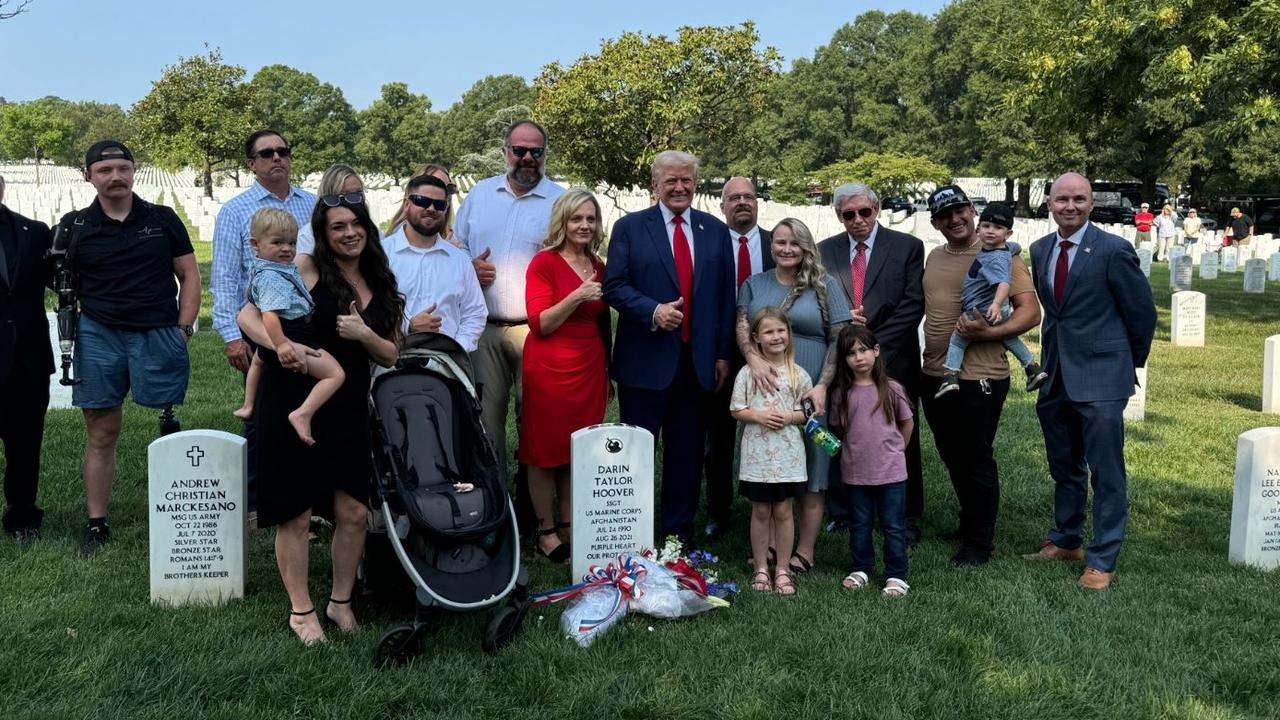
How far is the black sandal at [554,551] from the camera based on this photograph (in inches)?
239

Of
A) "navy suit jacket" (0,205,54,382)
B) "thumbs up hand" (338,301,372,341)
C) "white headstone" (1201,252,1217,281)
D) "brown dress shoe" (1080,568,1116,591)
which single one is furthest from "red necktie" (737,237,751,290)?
"white headstone" (1201,252,1217,281)

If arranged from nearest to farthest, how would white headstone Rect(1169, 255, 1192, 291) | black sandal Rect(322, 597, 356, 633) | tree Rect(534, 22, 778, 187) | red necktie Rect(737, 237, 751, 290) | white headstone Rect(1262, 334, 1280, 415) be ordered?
black sandal Rect(322, 597, 356, 633) → red necktie Rect(737, 237, 751, 290) → white headstone Rect(1262, 334, 1280, 415) → white headstone Rect(1169, 255, 1192, 291) → tree Rect(534, 22, 778, 187)

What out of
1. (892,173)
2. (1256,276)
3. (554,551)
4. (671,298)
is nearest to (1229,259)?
(1256,276)

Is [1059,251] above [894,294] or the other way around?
above

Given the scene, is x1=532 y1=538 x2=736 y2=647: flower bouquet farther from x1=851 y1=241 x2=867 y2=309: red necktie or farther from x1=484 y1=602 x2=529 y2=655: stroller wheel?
x1=851 y1=241 x2=867 y2=309: red necktie

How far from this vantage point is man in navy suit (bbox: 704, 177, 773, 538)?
6.31m

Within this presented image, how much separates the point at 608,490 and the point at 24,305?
3412 mm

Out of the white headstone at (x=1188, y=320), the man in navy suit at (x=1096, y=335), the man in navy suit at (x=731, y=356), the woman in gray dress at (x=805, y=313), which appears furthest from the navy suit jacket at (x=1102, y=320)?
the white headstone at (x=1188, y=320)

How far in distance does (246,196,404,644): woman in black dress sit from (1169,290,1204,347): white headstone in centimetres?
1339

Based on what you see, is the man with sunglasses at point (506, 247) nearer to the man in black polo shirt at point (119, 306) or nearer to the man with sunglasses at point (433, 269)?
the man with sunglasses at point (433, 269)

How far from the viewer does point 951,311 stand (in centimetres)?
612

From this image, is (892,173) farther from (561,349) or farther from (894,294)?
(561,349)

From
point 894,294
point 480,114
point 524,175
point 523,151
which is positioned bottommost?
point 894,294

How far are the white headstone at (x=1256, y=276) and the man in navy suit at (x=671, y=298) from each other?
65.3 ft
